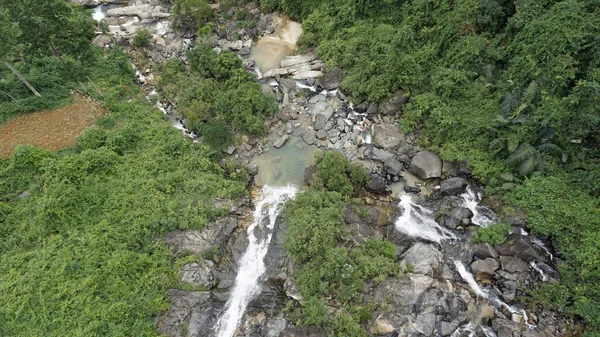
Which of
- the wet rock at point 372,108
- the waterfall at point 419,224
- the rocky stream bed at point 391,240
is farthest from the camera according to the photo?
the wet rock at point 372,108

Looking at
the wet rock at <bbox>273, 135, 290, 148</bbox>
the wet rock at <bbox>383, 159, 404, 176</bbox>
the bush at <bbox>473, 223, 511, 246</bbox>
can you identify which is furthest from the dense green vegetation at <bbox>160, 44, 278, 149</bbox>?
the bush at <bbox>473, 223, 511, 246</bbox>

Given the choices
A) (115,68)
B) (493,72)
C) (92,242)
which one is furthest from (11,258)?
(493,72)

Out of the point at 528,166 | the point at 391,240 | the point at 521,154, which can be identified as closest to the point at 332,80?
the point at 391,240

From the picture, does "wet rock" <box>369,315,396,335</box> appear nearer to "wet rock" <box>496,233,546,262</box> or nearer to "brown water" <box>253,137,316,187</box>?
"wet rock" <box>496,233,546,262</box>

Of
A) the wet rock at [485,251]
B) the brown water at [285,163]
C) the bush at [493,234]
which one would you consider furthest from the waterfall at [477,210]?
the brown water at [285,163]

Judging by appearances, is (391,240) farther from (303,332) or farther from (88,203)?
(88,203)

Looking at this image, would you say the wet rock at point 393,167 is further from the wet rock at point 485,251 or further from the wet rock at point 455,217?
the wet rock at point 485,251

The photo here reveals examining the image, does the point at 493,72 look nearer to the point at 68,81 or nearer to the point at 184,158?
the point at 184,158
